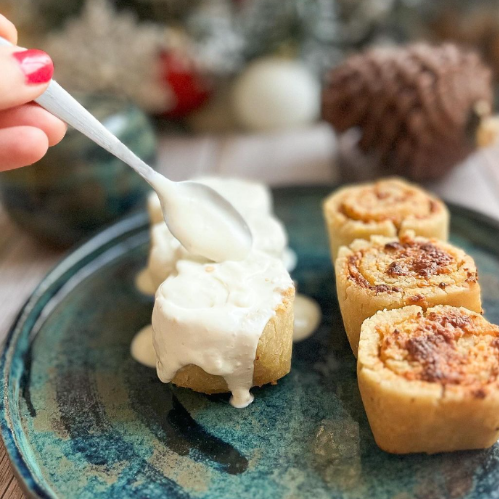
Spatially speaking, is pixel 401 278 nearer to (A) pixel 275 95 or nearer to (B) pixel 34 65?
(B) pixel 34 65

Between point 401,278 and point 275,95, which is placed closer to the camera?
point 401,278

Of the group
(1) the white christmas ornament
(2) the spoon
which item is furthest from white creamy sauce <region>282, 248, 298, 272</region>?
(1) the white christmas ornament

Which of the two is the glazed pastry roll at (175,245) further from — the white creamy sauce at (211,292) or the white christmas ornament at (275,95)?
the white christmas ornament at (275,95)

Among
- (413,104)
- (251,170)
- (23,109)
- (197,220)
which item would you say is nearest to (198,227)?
(197,220)

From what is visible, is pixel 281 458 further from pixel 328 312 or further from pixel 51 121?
pixel 51 121

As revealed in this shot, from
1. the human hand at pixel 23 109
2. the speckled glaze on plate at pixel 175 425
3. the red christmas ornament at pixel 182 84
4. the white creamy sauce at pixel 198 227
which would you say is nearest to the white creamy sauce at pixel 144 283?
the speckled glaze on plate at pixel 175 425

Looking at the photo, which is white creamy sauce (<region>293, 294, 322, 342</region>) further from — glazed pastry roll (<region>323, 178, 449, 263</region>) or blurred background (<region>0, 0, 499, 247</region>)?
blurred background (<region>0, 0, 499, 247</region>)
